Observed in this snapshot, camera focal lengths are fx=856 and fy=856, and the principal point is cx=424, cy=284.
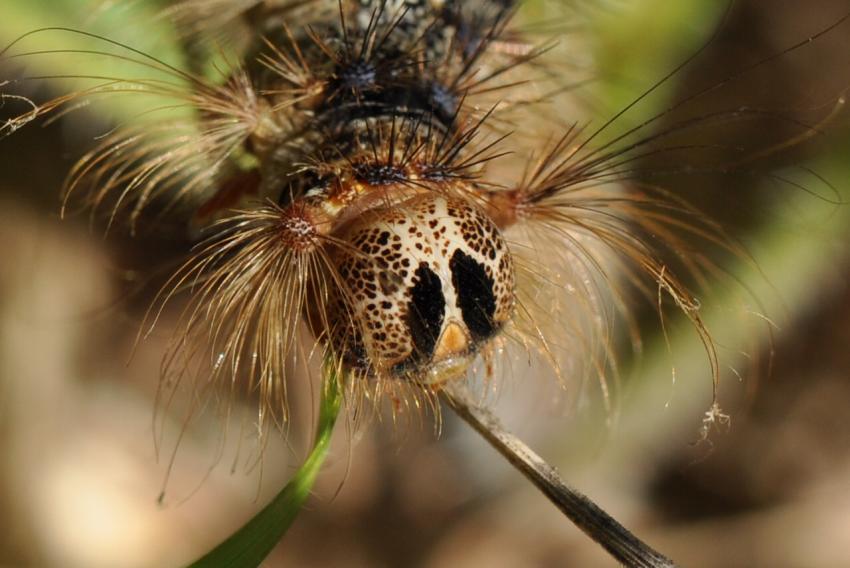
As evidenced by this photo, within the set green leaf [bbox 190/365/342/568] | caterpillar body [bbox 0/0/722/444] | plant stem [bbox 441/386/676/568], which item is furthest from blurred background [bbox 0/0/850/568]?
plant stem [bbox 441/386/676/568]

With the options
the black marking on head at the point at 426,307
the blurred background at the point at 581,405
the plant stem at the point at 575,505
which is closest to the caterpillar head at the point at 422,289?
the black marking on head at the point at 426,307

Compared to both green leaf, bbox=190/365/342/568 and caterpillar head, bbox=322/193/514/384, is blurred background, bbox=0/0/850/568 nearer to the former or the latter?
Result: green leaf, bbox=190/365/342/568

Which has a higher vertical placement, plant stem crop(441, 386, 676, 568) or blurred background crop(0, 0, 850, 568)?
blurred background crop(0, 0, 850, 568)

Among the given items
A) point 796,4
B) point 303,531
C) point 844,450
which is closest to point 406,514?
point 303,531

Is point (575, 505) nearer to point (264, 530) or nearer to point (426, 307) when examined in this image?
point (426, 307)

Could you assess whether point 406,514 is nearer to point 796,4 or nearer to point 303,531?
point 303,531

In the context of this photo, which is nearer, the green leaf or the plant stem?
the plant stem
